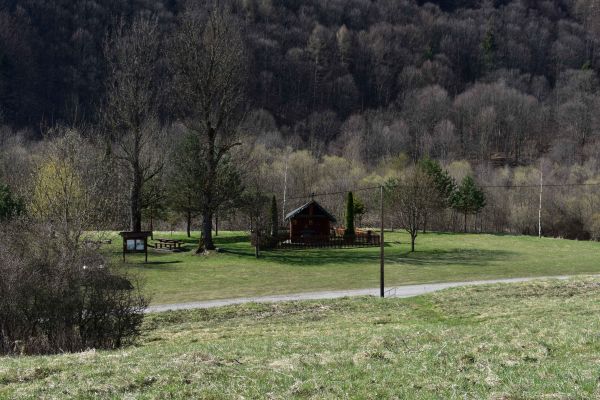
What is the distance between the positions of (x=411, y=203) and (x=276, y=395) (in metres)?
41.6

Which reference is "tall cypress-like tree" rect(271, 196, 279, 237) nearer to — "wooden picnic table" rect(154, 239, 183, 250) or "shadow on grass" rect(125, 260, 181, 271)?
"wooden picnic table" rect(154, 239, 183, 250)

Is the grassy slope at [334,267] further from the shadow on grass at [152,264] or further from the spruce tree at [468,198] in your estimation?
the spruce tree at [468,198]

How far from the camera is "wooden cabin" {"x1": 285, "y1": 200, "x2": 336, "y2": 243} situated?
52.3 metres

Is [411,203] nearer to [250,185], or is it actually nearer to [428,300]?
[250,185]

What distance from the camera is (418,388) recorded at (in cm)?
752

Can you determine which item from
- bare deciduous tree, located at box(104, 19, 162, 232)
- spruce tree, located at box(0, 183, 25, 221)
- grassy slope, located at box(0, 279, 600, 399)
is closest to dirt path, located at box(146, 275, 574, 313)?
grassy slope, located at box(0, 279, 600, 399)

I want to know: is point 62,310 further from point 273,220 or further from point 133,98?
point 133,98

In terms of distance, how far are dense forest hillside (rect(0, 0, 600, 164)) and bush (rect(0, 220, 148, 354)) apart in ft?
253

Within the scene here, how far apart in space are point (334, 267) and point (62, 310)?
2420 centimetres

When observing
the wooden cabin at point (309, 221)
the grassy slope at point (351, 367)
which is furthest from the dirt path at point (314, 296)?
the wooden cabin at point (309, 221)

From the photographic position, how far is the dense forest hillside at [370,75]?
120812 mm

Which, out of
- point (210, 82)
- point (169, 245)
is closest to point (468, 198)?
point (210, 82)

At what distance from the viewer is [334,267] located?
37250 millimetres

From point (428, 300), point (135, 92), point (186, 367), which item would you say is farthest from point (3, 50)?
point (186, 367)
